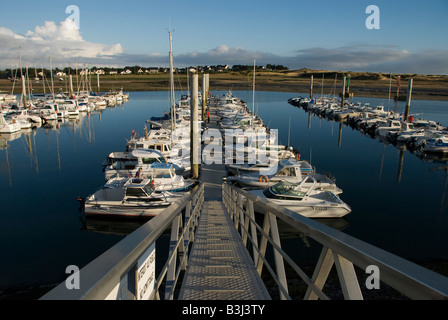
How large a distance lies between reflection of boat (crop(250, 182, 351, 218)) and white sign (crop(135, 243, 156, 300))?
1270cm

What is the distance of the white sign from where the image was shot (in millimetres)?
1880

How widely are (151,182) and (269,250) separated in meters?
6.54

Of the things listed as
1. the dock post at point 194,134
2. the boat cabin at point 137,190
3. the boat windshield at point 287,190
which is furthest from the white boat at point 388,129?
the boat cabin at point 137,190

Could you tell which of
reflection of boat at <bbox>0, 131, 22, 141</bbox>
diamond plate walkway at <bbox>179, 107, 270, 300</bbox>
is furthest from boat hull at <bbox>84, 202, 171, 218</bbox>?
reflection of boat at <bbox>0, 131, 22, 141</bbox>

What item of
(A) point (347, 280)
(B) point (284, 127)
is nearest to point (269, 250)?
(A) point (347, 280)

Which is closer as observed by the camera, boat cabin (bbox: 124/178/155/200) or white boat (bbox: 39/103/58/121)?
boat cabin (bbox: 124/178/155/200)

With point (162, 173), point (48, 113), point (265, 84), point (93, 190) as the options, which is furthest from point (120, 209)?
point (265, 84)

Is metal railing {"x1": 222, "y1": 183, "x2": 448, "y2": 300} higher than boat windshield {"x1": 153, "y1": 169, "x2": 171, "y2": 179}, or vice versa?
metal railing {"x1": 222, "y1": 183, "x2": 448, "y2": 300}

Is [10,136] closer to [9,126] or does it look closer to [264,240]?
[9,126]

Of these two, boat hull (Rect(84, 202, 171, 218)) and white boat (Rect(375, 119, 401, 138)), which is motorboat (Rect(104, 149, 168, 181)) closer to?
boat hull (Rect(84, 202, 171, 218))

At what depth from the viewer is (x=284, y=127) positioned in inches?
1725

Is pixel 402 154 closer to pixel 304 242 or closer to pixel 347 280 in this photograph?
pixel 304 242

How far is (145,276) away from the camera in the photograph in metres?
2.01

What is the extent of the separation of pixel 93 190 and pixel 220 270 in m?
16.1
